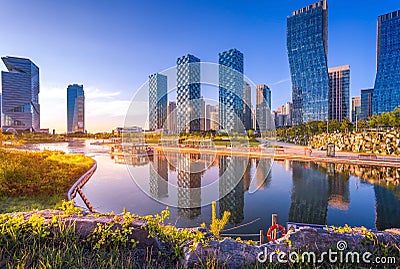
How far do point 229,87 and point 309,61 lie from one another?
61.3 metres

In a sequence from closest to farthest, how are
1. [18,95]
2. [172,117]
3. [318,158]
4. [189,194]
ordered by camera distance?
[172,117], [189,194], [318,158], [18,95]

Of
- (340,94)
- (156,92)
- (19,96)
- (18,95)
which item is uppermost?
(18,95)

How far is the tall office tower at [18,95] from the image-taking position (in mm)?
65500

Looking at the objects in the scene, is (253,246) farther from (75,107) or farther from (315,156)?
(75,107)

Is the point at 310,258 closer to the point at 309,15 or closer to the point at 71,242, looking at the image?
the point at 71,242

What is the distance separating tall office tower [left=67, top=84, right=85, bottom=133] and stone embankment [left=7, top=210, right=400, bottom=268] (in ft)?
386

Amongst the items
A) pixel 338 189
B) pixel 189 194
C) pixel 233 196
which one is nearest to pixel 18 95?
pixel 189 194

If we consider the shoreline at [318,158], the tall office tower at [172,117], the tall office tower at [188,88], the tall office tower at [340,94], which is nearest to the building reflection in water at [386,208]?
the shoreline at [318,158]

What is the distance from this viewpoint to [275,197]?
9320 millimetres

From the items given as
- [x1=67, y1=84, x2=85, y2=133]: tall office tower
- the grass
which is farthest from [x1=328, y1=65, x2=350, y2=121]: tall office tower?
[x1=67, y1=84, x2=85, y2=133]: tall office tower

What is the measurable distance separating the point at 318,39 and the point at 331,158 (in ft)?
169

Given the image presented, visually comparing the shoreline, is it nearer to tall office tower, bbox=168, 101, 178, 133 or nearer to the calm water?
the calm water

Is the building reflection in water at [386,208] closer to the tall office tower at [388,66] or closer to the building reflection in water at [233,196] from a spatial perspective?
the building reflection in water at [233,196]

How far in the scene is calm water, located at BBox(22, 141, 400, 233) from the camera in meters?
7.16
